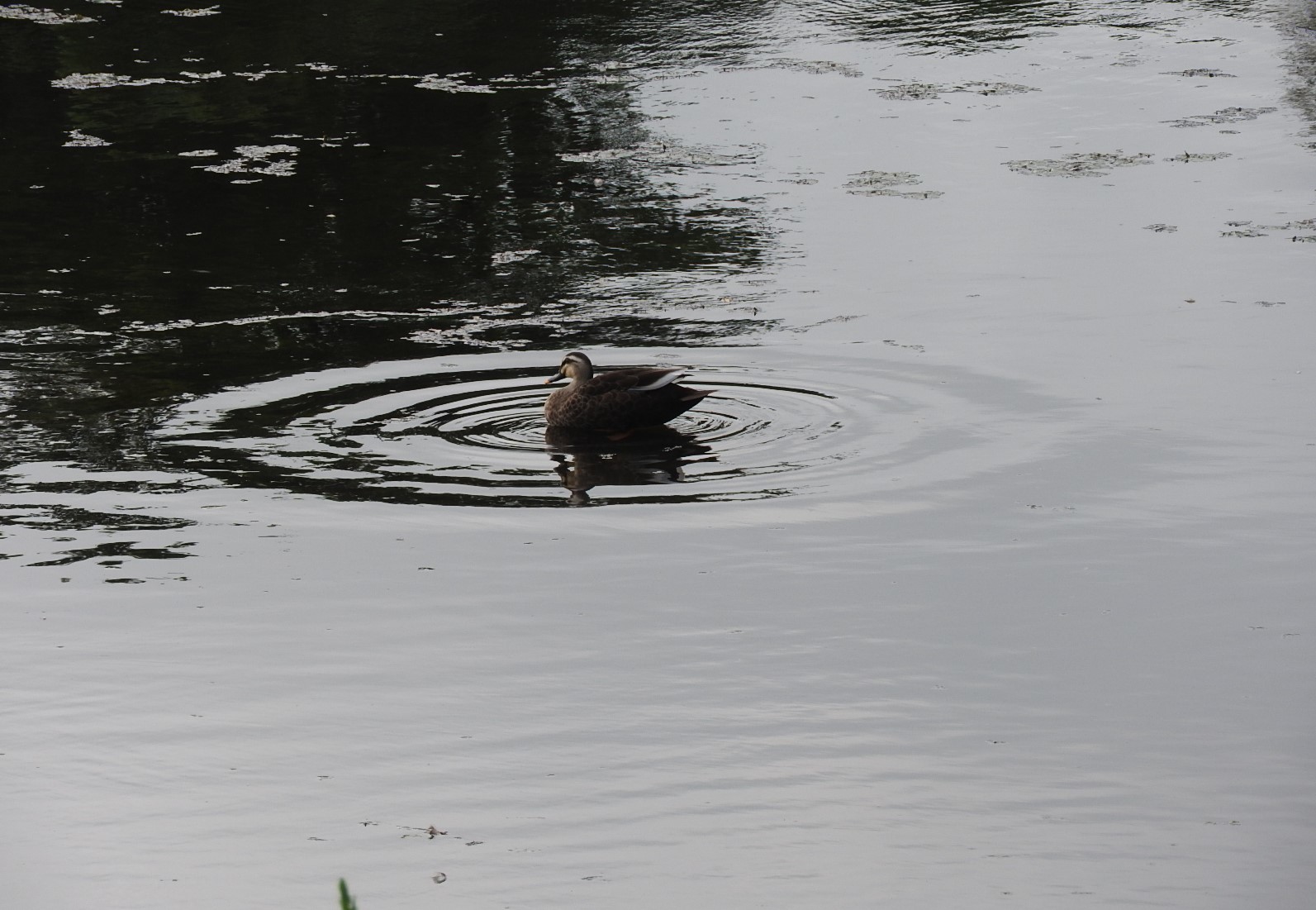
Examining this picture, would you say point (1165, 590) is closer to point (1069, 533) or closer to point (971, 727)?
point (1069, 533)

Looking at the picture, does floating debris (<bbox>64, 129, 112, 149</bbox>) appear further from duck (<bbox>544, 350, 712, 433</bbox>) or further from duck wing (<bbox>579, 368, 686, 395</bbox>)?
duck wing (<bbox>579, 368, 686, 395</bbox>)

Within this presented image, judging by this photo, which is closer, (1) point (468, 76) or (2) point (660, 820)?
(2) point (660, 820)

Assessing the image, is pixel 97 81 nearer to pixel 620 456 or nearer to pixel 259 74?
pixel 259 74

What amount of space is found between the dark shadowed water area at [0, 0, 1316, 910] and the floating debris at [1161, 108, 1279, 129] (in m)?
0.09

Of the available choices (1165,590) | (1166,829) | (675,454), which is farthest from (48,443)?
(1166,829)

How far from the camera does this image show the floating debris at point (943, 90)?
20156 millimetres

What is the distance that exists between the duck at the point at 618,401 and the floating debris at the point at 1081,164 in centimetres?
769

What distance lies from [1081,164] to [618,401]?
841 cm

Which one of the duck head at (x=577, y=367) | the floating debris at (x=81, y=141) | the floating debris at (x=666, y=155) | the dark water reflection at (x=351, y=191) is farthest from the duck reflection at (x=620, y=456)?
the floating debris at (x=81, y=141)

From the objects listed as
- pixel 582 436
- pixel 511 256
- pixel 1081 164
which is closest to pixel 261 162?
pixel 511 256

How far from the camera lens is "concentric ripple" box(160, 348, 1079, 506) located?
9.41 m

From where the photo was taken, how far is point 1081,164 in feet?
57.0

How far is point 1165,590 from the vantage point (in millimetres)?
7621

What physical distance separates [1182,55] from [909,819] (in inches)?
715
